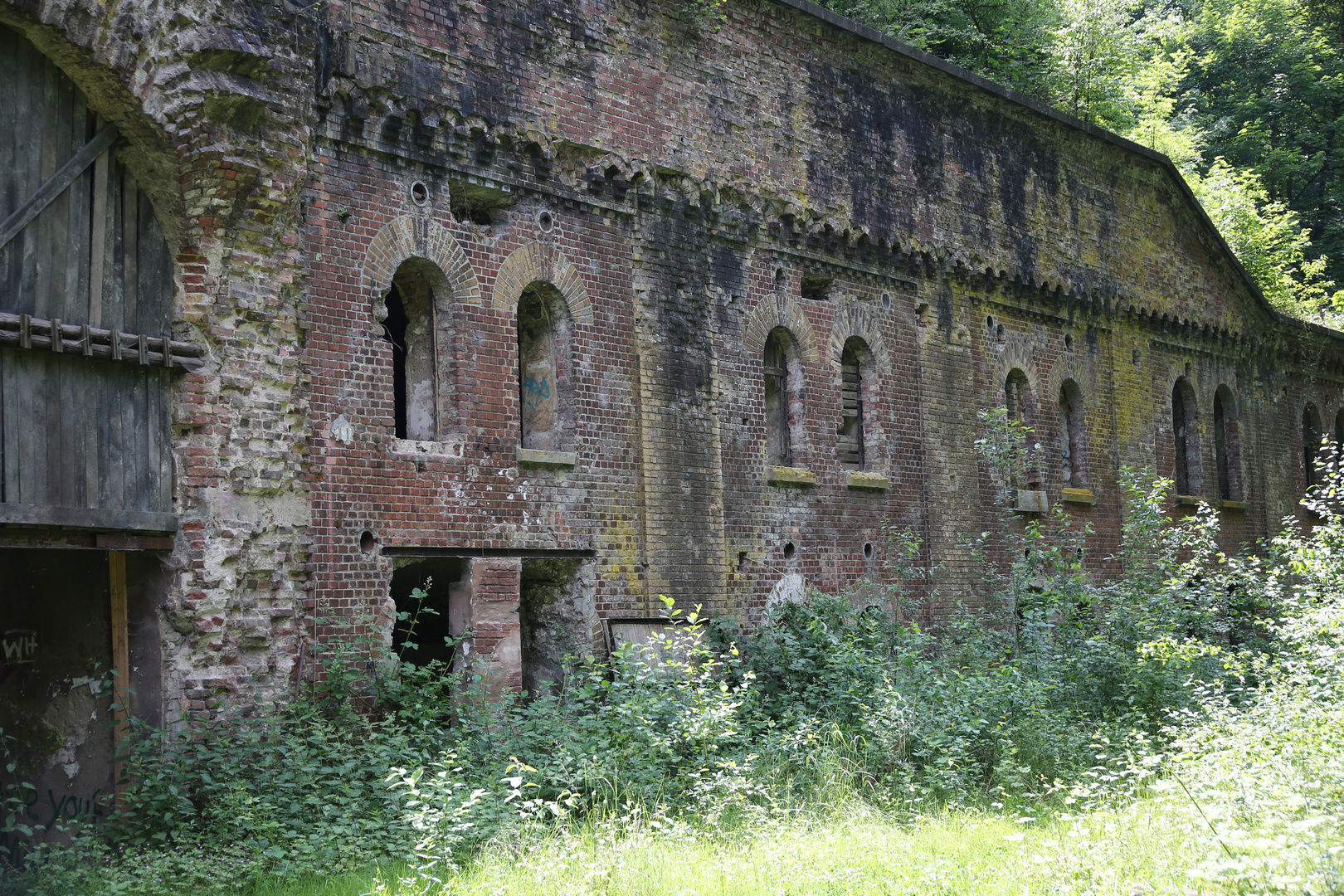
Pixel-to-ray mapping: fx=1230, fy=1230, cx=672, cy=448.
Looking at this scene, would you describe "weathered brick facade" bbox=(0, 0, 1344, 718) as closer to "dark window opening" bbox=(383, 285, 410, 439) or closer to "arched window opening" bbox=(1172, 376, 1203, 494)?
"dark window opening" bbox=(383, 285, 410, 439)

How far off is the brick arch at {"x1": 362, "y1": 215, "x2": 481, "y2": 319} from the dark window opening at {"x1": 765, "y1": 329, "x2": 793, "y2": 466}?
4.56 m

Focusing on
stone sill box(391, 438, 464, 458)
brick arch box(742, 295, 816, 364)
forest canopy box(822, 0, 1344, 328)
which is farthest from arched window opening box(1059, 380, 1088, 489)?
stone sill box(391, 438, 464, 458)

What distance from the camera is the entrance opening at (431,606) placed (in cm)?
1122

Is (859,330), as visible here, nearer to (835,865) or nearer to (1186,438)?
(1186,438)

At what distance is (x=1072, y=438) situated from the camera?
1945 centimetres

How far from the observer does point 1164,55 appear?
35562 millimetres

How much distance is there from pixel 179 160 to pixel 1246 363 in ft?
67.1

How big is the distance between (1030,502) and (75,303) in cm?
1330

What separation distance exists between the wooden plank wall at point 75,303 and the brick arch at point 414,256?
6.08 ft

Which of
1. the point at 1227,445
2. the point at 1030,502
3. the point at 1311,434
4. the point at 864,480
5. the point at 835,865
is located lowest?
the point at 835,865

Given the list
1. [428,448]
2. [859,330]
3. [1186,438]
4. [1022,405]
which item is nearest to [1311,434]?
[1186,438]

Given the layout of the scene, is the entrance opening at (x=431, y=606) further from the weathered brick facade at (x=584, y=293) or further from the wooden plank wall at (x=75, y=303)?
the wooden plank wall at (x=75, y=303)

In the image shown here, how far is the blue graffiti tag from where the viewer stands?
40.6 ft

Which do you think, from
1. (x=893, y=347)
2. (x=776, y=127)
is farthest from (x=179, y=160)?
(x=893, y=347)
